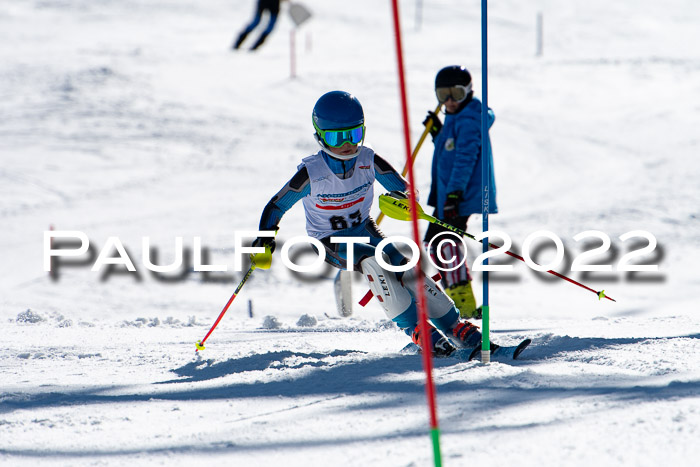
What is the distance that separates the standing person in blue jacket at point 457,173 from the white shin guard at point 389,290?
145 cm

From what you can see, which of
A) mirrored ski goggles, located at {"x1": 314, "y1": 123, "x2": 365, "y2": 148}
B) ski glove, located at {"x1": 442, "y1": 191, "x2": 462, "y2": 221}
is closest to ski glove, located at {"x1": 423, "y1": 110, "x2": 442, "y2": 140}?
ski glove, located at {"x1": 442, "y1": 191, "x2": 462, "y2": 221}

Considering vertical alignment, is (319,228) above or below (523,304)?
above

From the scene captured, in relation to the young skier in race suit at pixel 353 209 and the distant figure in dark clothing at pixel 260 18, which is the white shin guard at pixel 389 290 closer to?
the young skier in race suit at pixel 353 209

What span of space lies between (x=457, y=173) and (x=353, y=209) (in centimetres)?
141

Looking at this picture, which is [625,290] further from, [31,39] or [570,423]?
[31,39]

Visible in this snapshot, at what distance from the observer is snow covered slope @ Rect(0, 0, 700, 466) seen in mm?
2982

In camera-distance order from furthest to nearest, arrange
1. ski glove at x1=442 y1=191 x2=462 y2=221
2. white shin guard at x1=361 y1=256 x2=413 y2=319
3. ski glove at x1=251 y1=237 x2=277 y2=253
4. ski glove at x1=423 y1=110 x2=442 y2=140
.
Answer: ski glove at x1=423 y1=110 x2=442 y2=140, ski glove at x1=442 y1=191 x2=462 y2=221, ski glove at x1=251 y1=237 x2=277 y2=253, white shin guard at x1=361 y1=256 x2=413 y2=319

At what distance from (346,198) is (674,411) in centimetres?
215

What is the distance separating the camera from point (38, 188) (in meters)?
11.7

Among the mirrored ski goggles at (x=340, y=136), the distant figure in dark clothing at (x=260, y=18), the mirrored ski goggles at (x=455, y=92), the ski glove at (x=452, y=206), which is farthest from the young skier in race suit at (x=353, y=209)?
the distant figure in dark clothing at (x=260, y=18)

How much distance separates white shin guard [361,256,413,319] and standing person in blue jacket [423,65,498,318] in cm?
145

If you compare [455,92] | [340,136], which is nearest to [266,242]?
[340,136]

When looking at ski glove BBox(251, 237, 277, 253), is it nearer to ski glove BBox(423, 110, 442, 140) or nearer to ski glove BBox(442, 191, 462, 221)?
ski glove BBox(442, 191, 462, 221)

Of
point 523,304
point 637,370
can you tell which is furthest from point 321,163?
point 523,304
